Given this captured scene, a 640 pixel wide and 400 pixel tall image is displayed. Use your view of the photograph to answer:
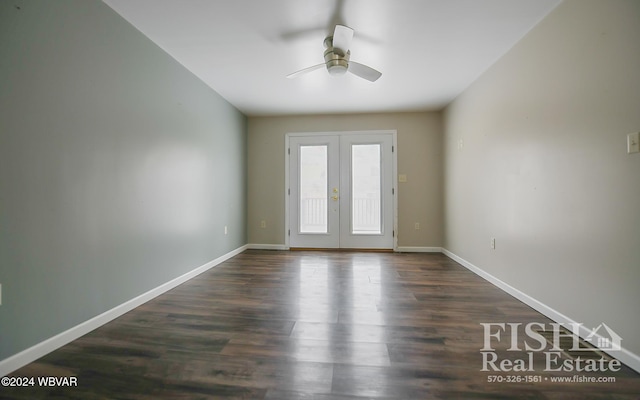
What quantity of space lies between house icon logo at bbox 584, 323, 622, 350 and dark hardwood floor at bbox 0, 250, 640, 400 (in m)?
0.16

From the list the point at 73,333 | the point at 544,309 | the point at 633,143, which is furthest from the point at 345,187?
the point at 73,333

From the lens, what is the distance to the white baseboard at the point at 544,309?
54.6 inches

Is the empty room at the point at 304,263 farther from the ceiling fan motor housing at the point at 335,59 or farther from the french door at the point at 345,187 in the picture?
the french door at the point at 345,187

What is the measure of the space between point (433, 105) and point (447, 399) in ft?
12.9

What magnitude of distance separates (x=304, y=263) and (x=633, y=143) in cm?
313

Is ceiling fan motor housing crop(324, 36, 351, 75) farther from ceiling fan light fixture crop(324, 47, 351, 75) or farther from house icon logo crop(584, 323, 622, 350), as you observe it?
house icon logo crop(584, 323, 622, 350)

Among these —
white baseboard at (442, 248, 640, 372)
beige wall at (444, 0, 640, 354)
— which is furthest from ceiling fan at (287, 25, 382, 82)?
white baseboard at (442, 248, 640, 372)

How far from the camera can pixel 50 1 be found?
156cm

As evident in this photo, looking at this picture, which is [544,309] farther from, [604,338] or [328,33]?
[328,33]

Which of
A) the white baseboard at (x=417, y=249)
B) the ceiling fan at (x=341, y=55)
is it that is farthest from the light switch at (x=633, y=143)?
the white baseboard at (x=417, y=249)

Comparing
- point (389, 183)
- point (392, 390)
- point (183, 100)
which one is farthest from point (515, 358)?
point (183, 100)

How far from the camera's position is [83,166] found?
1.74 meters

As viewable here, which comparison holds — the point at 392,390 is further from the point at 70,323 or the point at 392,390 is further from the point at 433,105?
the point at 433,105

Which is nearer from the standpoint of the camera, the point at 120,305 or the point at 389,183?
the point at 120,305
